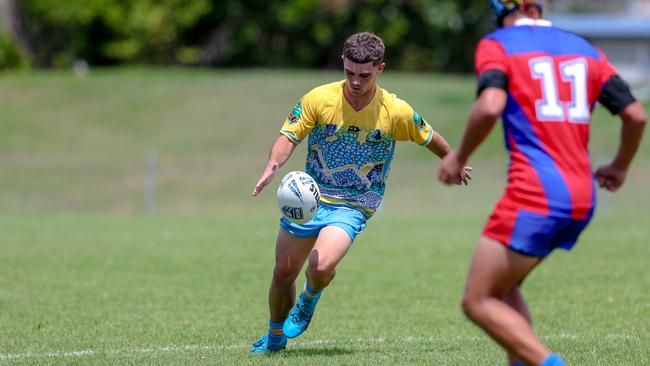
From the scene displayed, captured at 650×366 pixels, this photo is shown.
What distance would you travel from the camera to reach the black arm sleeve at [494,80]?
5.00m

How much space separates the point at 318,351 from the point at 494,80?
10.4 feet

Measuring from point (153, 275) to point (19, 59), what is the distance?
33709mm

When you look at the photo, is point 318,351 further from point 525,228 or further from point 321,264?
point 525,228

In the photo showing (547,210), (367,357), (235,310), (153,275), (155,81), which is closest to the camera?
(547,210)

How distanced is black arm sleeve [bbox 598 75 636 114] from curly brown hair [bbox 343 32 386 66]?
2.04m

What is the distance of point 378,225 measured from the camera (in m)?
21.1

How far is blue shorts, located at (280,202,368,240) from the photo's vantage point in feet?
23.9

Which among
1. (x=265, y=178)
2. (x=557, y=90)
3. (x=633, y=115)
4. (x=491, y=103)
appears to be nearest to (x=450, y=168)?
(x=491, y=103)

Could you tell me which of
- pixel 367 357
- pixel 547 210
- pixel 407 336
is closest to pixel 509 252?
pixel 547 210

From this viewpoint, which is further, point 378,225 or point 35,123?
point 35,123

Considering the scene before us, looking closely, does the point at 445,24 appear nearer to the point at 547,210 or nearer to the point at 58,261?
the point at 58,261

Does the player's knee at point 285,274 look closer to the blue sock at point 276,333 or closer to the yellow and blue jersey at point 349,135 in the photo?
the blue sock at point 276,333

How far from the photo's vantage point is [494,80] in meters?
5.00

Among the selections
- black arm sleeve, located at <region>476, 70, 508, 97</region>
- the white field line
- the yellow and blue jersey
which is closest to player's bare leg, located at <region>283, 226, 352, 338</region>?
the yellow and blue jersey
